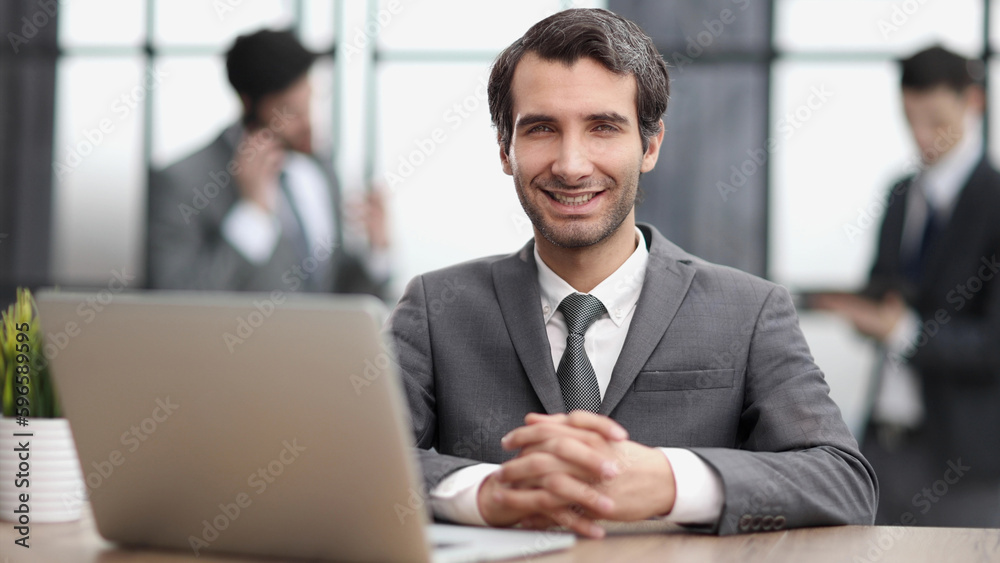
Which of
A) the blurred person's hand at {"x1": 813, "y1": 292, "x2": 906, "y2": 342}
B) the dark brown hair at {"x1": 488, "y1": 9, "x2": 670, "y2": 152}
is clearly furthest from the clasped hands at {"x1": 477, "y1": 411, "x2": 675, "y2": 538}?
the blurred person's hand at {"x1": 813, "y1": 292, "x2": 906, "y2": 342}

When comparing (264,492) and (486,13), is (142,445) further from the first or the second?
(486,13)

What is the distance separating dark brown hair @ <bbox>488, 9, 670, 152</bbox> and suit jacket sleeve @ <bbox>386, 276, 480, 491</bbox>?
375mm

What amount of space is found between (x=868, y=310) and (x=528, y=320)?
2.61 meters

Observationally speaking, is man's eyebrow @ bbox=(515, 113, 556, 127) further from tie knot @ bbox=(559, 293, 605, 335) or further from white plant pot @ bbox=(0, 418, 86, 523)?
white plant pot @ bbox=(0, 418, 86, 523)

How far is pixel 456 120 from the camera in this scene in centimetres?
419

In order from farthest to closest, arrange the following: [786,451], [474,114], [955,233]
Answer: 1. [474,114]
2. [955,233]
3. [786,451]

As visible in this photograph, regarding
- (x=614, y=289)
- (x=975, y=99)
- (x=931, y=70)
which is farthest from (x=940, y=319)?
(x=614, y=289)

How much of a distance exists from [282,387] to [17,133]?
14.2 ft

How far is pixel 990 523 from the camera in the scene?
3.55 metres

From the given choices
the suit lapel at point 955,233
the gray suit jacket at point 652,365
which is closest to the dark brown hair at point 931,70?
the suit lapel at point 955,233

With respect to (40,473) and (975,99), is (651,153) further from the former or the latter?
(975,99)

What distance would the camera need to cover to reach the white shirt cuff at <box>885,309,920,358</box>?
3668mm

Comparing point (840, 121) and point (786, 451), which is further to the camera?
point (840, 121)

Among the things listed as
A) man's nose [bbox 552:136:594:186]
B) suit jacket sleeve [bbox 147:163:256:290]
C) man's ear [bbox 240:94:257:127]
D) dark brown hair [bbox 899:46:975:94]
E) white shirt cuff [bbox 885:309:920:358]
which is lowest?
white shirt cuff [bbox 885:309:920:358]
